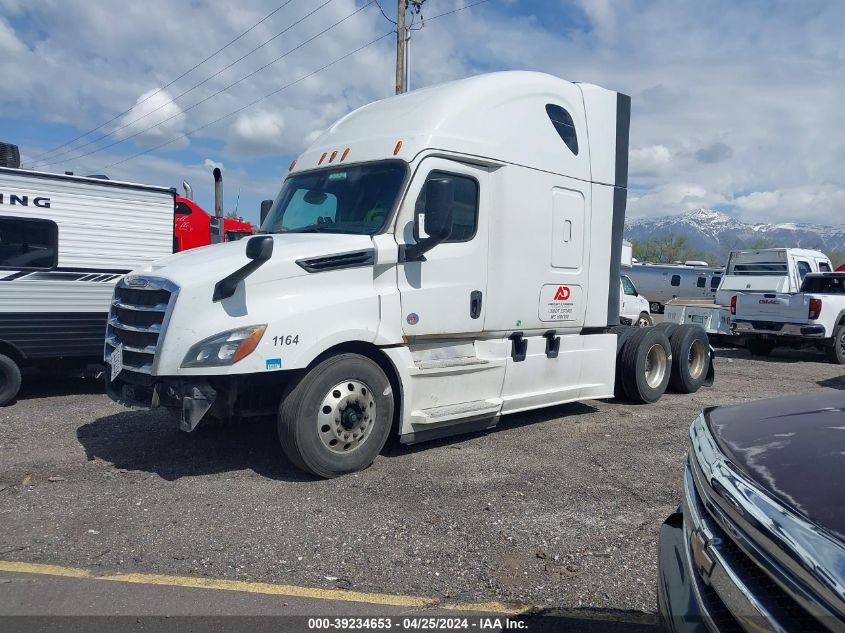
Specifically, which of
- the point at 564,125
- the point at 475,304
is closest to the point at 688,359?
the point at 564,125

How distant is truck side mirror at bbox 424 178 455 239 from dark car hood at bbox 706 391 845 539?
3165mm

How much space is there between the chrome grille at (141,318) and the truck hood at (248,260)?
4.3 inches

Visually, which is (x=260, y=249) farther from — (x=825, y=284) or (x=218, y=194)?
(x=825, y=284)

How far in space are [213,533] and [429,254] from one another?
293cm

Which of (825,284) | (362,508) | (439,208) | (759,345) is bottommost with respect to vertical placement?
(362,508)

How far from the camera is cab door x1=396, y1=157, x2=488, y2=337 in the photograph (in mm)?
6094

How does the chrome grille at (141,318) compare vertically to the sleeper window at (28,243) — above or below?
below

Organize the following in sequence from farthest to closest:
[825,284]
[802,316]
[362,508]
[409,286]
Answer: [825,284]
[802,316]
[409,286]
[362,508]

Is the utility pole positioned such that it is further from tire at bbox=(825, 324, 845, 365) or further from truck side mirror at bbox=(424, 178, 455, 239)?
truck side mirror at bbox=(424, 178, 455, 239)

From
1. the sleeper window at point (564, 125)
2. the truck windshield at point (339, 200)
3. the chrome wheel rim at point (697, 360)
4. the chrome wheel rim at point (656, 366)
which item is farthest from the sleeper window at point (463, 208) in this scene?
the chrome wheel rim at point (697, 360)

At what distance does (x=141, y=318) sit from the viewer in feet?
18.6

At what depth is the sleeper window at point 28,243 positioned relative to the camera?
812cm

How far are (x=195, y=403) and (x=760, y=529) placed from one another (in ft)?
14.0

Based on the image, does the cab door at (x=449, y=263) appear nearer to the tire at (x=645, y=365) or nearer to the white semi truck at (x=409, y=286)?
the white semi truck at (x=409, y=286)
